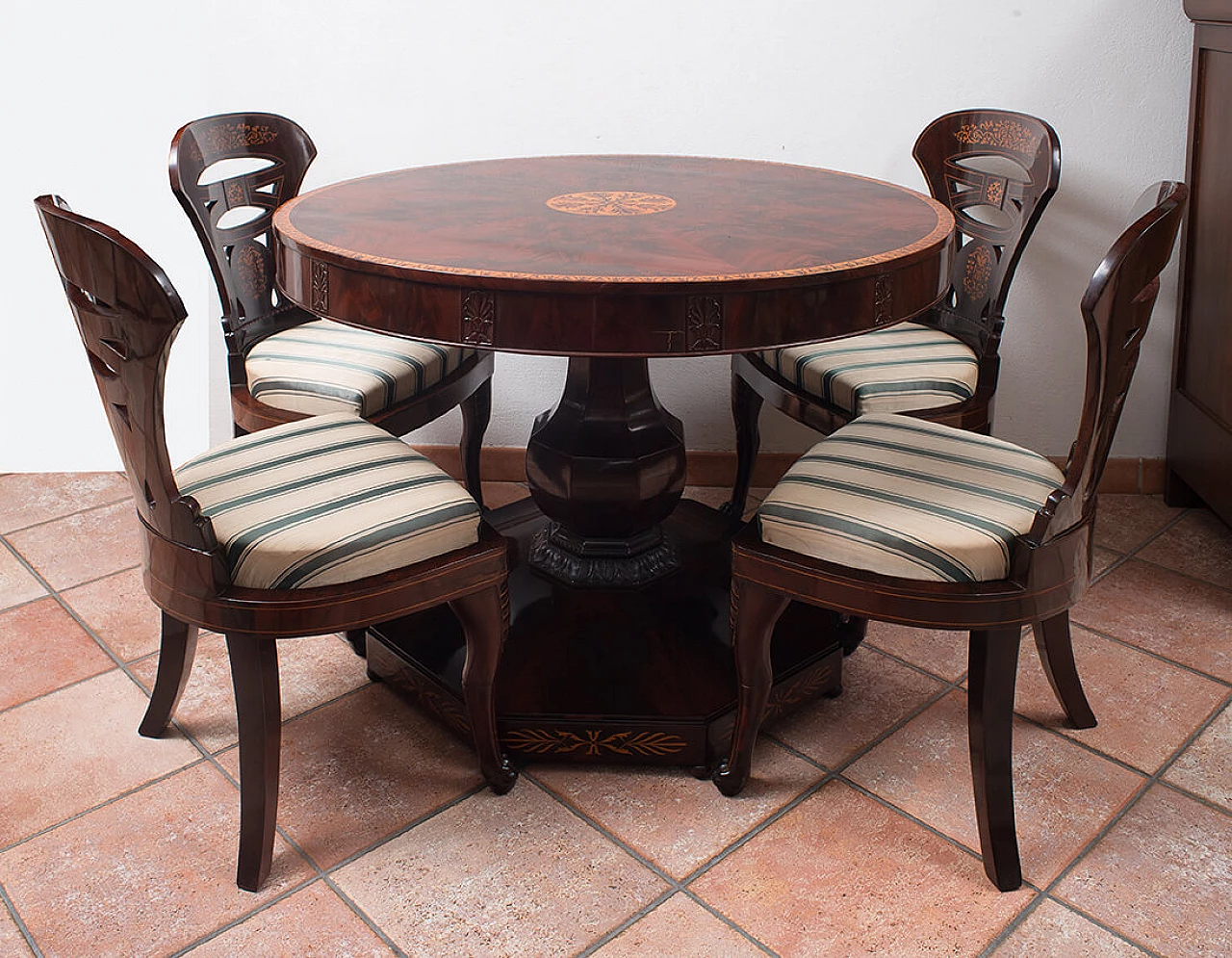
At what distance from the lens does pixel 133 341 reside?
1.55 meters

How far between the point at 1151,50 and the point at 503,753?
228 centimetres

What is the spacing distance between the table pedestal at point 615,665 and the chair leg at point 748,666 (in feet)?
0.26

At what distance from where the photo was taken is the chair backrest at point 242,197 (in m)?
2.53

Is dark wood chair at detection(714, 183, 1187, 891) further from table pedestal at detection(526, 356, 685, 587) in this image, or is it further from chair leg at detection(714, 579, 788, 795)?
table pedestal at detection(526, 356, 685, 587)

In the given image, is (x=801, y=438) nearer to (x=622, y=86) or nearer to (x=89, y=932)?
(x=622, y=86)

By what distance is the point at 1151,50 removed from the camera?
2.92 metres

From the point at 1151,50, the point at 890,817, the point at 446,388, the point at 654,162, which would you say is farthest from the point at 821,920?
the point at 1151,50

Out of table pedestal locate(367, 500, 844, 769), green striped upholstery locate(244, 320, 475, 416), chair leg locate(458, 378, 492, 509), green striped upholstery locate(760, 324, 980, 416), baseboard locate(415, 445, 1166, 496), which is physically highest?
green striped upholstery locate(760, 324, 980, 416)

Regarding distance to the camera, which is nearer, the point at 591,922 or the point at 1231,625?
the point at 591,922

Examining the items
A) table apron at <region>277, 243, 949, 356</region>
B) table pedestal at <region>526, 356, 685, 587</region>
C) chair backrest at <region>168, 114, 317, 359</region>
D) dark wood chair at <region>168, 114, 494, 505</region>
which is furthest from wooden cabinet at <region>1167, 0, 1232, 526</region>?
chair backrest at <region>168, 114, 317, 359</region>

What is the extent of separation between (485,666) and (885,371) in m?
1.02

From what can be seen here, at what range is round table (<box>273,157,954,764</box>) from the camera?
1.67 metres

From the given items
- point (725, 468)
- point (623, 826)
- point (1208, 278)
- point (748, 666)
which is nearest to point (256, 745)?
point (623, 826)

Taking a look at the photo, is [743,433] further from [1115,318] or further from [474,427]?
[1115,318]
